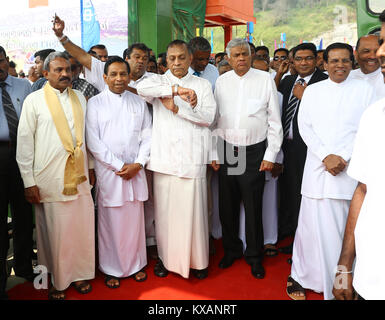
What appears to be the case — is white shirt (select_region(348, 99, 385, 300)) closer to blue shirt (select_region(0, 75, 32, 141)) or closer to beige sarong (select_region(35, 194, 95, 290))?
beige sarong (select_region(35, 194, 95, 290))

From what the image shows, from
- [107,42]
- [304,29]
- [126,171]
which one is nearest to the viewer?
[126,171]

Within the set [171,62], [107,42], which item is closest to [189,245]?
[171,62]

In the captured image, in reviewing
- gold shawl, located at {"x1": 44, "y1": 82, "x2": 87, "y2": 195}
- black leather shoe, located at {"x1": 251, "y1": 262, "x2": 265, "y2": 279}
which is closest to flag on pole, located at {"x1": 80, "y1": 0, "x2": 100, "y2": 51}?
gold shawl, located at {"x1": 44, "y1": 82, "x2": 87, "y2": 195}

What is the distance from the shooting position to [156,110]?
344cm

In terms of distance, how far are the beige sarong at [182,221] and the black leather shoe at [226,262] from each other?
272 millimetres

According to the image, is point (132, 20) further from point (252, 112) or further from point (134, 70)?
point (252, 112)

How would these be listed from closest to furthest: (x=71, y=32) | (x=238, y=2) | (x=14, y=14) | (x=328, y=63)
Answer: (x=328, y=63) → (x=71, y=32) → (x=14, y=14) → (x=238, y=2)

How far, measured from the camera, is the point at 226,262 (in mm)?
3713

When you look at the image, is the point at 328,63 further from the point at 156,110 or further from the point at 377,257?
the point at 377,257

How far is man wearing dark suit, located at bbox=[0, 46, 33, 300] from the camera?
300 centimetres

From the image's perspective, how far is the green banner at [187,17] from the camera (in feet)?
28.9

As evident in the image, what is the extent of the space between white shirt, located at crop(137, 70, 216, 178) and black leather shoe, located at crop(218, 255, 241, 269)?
36.4 inches

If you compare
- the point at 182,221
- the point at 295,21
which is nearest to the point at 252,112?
the point at 182,221

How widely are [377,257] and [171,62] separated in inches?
96.6
